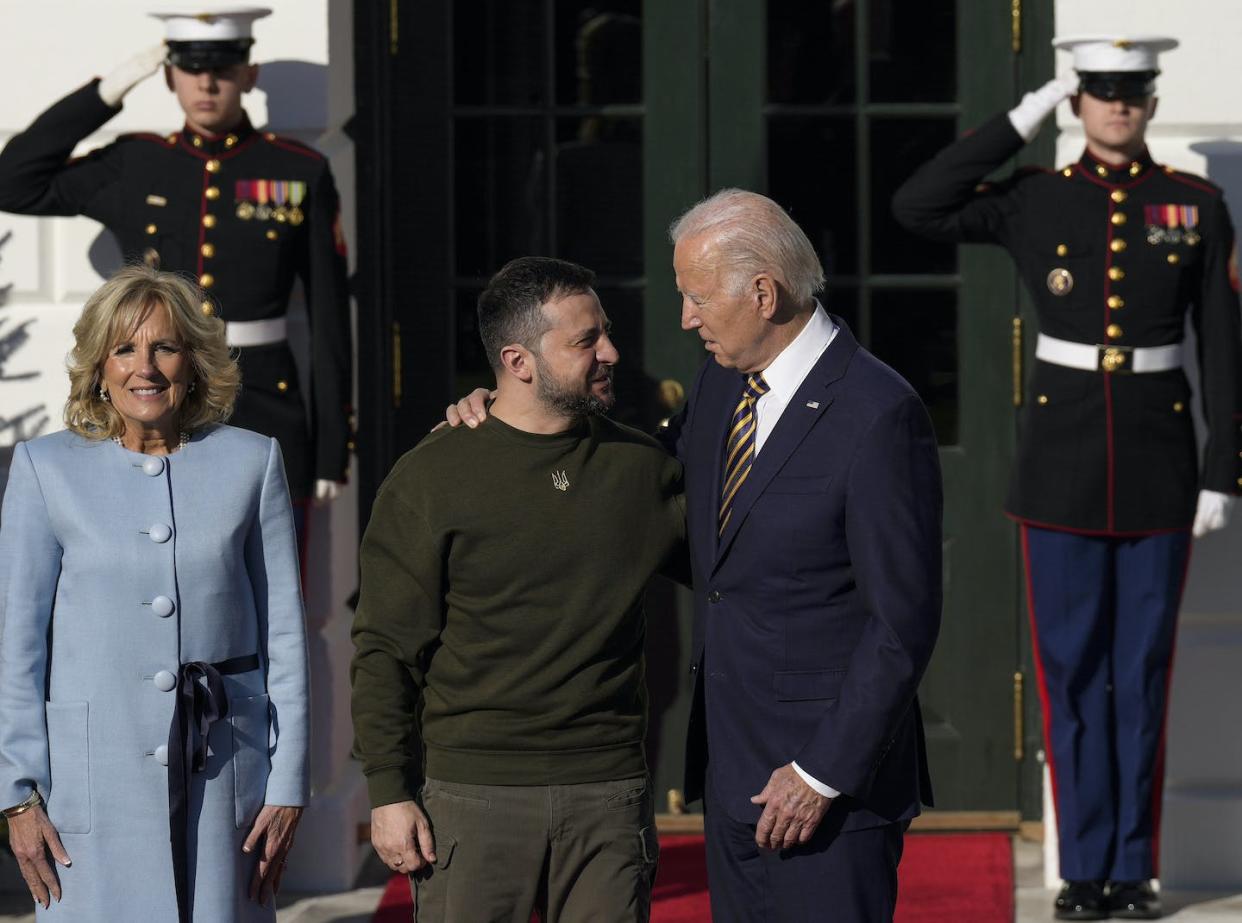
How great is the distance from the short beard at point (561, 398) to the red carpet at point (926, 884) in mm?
2025

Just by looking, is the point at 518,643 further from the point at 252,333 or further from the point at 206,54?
the point at 206,54

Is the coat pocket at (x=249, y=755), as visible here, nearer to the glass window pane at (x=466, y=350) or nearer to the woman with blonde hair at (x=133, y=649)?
the woman with blonde hair at (x=133, y=649)

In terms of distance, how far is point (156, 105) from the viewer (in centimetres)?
548

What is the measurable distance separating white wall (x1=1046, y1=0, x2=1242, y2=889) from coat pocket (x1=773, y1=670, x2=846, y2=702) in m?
2.28

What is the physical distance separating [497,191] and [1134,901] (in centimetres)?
246

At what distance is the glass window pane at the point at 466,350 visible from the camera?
19.4 ft

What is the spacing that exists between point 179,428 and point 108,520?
8.0 inches

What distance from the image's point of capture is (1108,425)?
5168 mm

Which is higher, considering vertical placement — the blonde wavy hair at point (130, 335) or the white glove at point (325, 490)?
the blonde wavy hair at point (130, 335)

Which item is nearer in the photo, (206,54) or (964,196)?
(206,54)

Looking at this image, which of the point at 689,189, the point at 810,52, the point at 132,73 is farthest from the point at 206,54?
the point at 810,52

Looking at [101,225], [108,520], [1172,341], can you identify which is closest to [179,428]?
[108,520]

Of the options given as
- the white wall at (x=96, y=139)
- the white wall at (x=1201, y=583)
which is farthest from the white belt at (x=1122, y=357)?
the white wall at (x=96, y=139)

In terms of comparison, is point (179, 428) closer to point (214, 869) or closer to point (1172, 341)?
point (214, 869)
